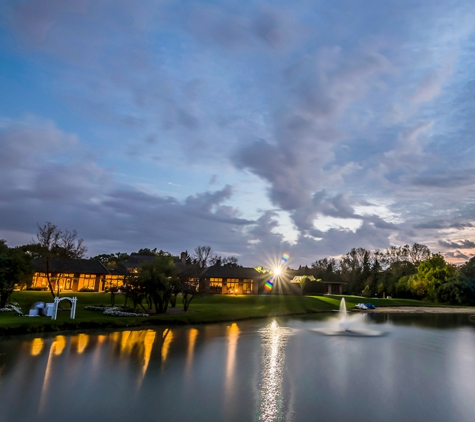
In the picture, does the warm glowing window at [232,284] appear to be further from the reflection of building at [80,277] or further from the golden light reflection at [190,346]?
the golden light reflection at [190,346]

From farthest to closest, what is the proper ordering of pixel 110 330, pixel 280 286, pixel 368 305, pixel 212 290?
pixel 280 286
pixel 212 290
pixel 368 305
pixel 110 330

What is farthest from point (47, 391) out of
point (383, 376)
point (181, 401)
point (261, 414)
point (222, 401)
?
point (383, 376)

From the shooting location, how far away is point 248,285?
75375 mm

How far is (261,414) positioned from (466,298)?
279 ft

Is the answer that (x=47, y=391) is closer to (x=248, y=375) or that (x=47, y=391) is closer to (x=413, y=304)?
(x=248, y=375)

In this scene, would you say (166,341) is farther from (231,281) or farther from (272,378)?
(231,281)

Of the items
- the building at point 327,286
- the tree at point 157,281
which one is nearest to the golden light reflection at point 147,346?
the tree at point 157,281

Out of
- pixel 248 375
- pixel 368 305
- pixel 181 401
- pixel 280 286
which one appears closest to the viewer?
pixel 181 401

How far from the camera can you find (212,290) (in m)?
73.4

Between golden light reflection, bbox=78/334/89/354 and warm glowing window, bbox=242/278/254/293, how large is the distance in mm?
49868

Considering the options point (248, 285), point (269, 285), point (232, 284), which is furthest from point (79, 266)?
point (269, 285)

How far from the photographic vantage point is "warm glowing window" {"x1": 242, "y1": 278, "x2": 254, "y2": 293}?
74875mm

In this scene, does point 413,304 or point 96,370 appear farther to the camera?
point 413,304

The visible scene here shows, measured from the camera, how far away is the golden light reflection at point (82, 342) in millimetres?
21867
